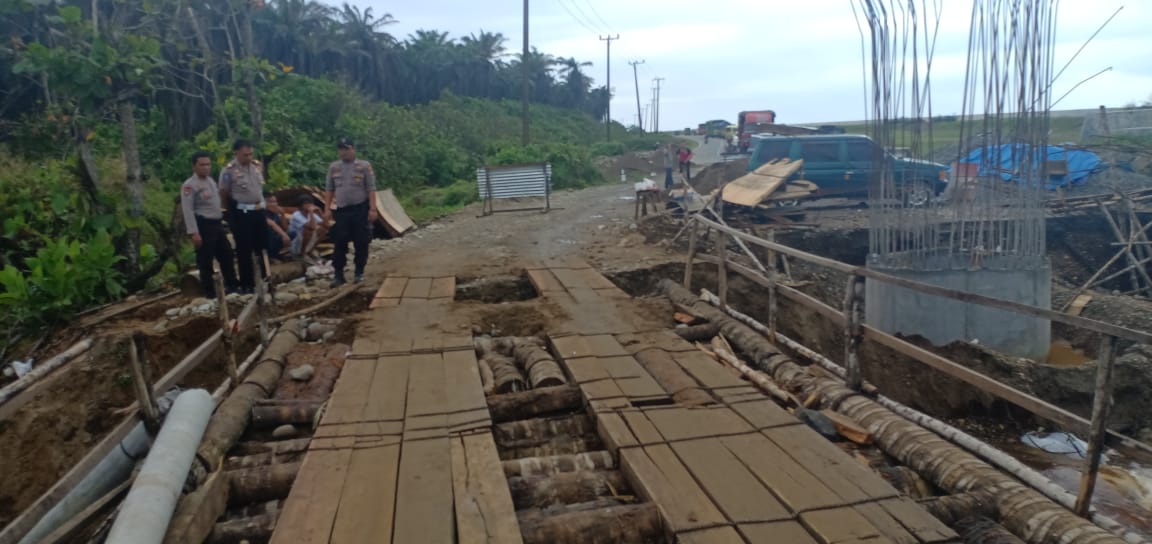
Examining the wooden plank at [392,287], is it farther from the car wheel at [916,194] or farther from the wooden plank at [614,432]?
the car wheel at [916,194]

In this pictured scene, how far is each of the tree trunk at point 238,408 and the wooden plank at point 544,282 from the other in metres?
2.21

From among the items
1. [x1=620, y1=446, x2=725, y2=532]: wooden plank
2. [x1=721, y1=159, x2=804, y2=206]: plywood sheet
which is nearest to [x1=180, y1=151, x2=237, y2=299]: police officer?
[x1=620, y1=446, x2=725, y2=532]: wooden plank

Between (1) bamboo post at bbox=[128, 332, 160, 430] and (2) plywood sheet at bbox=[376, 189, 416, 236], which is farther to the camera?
(2) plywood sheet at bbox=[376, 189, 416, 236]

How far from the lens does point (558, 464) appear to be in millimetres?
3133

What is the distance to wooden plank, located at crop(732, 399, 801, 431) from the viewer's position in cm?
332

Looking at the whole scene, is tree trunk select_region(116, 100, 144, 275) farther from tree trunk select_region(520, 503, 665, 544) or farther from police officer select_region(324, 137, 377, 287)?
tree trunk select_region(520, 503, 665, 544)

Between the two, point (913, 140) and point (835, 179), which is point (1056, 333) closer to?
point (913, 140)

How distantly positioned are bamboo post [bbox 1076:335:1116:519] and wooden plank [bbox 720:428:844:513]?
2.91 ft

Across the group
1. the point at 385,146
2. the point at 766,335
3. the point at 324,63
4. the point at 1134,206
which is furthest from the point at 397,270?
the point at 324,63

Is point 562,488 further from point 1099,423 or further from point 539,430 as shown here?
point 1099,423

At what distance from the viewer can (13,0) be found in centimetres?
667

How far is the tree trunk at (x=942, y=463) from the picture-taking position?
255 centimetres

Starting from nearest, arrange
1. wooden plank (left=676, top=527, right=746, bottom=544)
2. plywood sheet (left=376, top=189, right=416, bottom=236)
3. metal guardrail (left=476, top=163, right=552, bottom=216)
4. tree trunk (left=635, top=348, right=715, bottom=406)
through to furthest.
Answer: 1. wooden plank (left=676, top=527, right=746, bottom=544)
2. tree trunk (left=635, top=348, right=715, bottom=406)
3. plywood sheet (left=376, top=189, right=416, bottom=236)
4. metal guardrail (left=476, top=163, right=552, bottom=216)

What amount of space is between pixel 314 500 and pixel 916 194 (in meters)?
6.18
